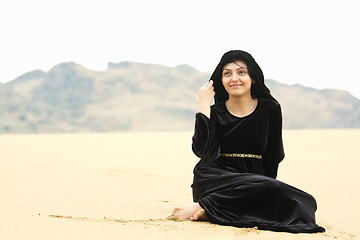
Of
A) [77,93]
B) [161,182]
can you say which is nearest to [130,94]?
[77,93]

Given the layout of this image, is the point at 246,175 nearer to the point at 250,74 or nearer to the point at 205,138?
the point at 205,138

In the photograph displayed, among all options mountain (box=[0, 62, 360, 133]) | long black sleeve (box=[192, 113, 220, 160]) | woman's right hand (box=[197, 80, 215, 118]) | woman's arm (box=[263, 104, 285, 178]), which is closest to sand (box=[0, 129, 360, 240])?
long black sleeve (box=[192, 113, 220, 160])

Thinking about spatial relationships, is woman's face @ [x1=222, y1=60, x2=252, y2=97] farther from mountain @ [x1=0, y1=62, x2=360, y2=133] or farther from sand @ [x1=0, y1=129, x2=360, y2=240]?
mountain @ [x1=0, y1=62, x2=360, y2=133]

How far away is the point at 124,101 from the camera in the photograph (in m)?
138

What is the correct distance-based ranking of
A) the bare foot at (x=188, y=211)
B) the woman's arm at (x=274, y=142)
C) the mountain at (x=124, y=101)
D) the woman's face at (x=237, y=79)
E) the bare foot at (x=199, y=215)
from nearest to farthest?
the bare foot at (x=199, y=215) < the bare foot at (x=188, y=211) < the woman's face at (x=237, y=79) < the woman's arm at (x=274, y=142) < the mountain at (x=124, y=101)

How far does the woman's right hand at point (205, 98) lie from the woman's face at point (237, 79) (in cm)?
Result: 17

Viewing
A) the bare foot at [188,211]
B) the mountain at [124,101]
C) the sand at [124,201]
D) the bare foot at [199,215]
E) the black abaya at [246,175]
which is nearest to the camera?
the sand at [124,201]

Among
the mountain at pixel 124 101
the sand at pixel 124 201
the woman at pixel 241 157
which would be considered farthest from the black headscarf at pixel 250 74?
the mountain at pixel 124 101

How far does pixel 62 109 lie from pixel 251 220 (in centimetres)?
12935

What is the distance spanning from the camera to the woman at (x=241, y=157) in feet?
16.9

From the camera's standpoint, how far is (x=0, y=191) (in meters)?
7.70

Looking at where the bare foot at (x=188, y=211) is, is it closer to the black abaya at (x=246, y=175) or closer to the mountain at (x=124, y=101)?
the black abaya at (x=246, y=175)

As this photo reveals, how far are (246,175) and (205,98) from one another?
92cm

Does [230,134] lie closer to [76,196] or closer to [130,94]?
[76,196]
